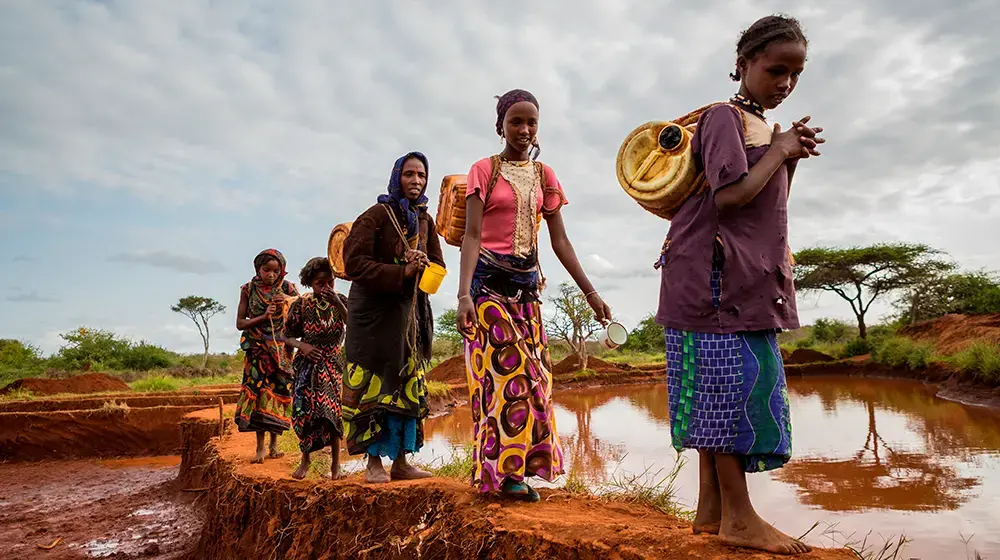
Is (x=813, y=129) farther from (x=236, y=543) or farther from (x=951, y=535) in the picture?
(x=236, y=543)

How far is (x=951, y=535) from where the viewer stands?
4.78 m

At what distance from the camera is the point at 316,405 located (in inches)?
183

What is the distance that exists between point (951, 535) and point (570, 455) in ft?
14.6

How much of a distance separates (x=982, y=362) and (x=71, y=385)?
942 inches

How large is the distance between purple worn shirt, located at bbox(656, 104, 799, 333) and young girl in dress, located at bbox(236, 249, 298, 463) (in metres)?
4.55

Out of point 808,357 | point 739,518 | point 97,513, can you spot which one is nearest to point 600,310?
point 739,518

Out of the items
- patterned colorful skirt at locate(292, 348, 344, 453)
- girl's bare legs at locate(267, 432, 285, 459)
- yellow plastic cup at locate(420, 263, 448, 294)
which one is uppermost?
yellow plastic cup at locate(420, 263, 448, 294)

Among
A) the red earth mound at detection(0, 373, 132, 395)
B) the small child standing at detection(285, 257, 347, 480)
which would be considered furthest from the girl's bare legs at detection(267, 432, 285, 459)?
the red earth mound at detection(0, 373, 132, 395)

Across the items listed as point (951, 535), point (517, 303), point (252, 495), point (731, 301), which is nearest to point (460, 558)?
point (517, 303)

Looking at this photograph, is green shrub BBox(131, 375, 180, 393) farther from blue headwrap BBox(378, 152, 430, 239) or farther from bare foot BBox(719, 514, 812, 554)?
bare foot BBox(719, 514, 812, 554)

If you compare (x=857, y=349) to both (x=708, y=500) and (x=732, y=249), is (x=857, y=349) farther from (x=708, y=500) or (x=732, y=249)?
(x=732, y=249)

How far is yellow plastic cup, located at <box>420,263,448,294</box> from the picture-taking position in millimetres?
3732

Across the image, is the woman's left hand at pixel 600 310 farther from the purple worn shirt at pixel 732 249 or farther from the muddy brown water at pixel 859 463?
the muddy brown water at pixel 859 463

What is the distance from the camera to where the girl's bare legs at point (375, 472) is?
155 inches
